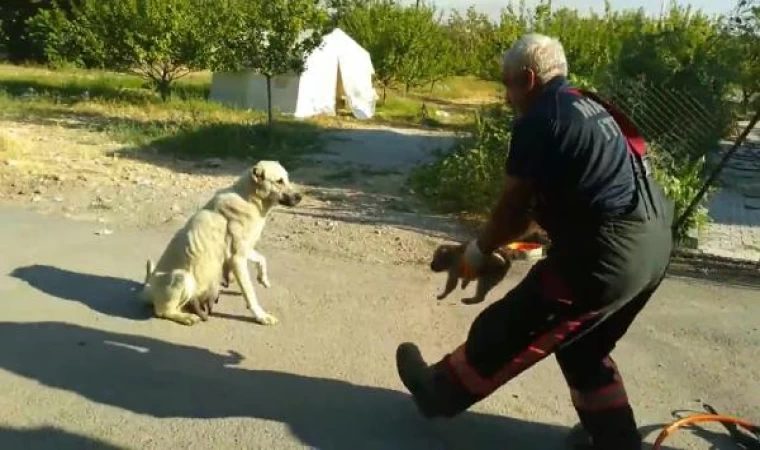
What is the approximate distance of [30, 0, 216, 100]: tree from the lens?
947 inches

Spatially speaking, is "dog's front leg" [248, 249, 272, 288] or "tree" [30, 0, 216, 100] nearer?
"dog's front leg" [248, 249, 272, 288]

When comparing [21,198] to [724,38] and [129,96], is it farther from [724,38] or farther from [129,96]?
[129,96]

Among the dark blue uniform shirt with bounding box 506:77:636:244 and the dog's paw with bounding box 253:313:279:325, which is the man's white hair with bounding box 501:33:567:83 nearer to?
the dark blue uniform shirt with bounding box 506:77:636:244

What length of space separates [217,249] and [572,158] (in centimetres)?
334

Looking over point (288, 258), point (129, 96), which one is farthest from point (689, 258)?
point (129, 96)

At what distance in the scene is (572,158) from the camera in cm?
382

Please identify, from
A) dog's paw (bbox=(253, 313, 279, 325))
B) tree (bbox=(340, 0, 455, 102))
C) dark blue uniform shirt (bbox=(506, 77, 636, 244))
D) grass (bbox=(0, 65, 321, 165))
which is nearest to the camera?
dark blue uniform shirt (bbox=(506, 77, 636, 244))

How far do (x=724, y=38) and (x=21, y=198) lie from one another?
12.1m

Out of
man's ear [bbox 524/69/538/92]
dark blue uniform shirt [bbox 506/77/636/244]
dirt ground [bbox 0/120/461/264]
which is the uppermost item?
man's ear [bbox 524/69/538/92]

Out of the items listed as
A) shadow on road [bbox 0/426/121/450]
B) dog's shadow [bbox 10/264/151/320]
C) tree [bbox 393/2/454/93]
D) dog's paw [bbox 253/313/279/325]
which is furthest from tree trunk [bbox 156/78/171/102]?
shadow on road [bbox 0/426/121/450]

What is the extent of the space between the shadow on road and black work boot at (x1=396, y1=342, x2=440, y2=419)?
1553 mm

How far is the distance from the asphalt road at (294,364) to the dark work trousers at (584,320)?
1.82 ft

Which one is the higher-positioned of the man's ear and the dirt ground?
the man's ear

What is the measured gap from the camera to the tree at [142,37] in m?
24.0
